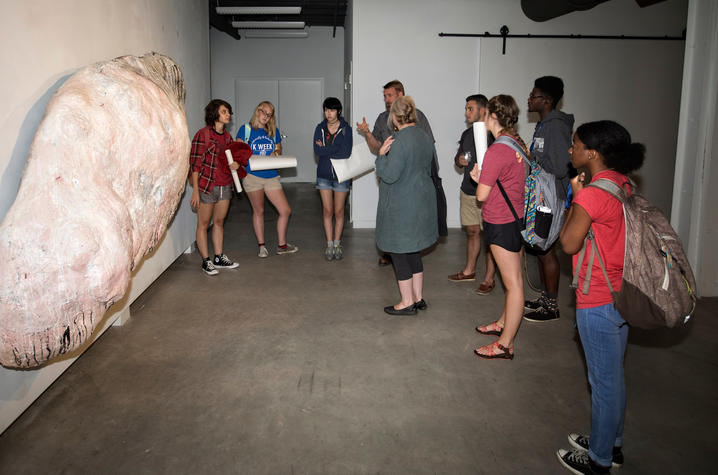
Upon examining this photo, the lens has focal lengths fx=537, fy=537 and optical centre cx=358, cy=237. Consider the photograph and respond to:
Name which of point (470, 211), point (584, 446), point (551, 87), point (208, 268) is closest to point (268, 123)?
point (208, 268)

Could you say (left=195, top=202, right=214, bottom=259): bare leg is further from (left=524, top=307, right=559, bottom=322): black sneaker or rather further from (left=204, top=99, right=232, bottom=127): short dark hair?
(left=524, top=307, right=559, bottom=322): black sneaker

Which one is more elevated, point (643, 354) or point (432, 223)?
point (432, 223)

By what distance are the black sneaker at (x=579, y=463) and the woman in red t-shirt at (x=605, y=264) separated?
2.2 inches

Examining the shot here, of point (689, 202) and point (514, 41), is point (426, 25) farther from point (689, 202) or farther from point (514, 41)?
point (689, 202)

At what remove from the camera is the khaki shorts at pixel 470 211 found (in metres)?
4.78

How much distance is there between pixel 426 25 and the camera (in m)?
6.92

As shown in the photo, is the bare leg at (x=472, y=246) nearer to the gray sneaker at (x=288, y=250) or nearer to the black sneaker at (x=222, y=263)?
the gray sneaker at (x=288, y=250)

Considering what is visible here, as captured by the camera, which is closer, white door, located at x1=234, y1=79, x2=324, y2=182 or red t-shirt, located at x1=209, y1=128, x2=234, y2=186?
red t-shirt, located at x1=209, y1=128, x2=234, y2=186

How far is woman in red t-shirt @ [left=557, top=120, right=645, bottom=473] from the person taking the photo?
2.11 metres

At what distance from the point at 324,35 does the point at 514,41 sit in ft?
20.5

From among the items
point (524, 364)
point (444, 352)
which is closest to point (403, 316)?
point (444, 352)

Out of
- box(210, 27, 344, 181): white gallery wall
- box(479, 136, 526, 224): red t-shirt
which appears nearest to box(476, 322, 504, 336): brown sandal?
box(479, 136, 526, 224): red t-shirt

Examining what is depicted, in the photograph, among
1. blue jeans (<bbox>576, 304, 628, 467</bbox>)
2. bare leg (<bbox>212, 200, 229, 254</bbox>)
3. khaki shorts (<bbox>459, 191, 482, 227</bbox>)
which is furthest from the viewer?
bare leg (<bbox>212, 200, 229, 254</bbox>)

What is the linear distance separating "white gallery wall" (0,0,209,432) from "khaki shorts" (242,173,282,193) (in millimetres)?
1289
